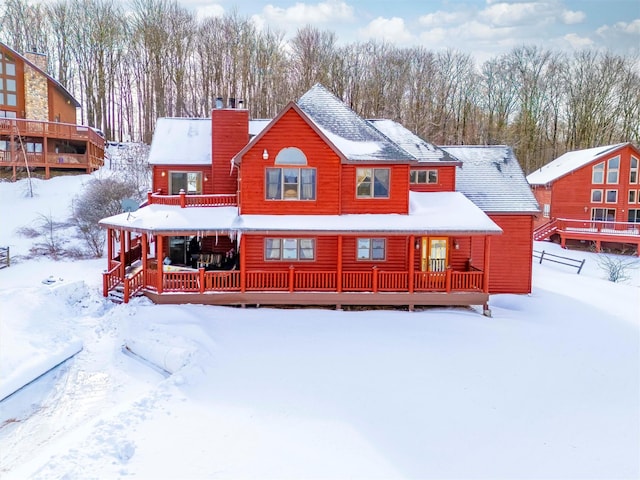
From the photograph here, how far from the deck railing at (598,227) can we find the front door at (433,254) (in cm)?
1861

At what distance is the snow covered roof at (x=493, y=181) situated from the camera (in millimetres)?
16984

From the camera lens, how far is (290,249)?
15.2m

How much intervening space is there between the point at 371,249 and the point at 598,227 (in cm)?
2240

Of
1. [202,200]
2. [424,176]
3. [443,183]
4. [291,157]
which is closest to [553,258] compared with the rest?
[443,183]

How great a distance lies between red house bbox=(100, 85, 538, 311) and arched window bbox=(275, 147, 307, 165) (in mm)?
35

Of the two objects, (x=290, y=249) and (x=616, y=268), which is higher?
(x=290, y=249)

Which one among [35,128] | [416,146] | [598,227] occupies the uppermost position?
[35,128]

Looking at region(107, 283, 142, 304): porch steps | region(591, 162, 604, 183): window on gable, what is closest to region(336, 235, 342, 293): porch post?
region(107, 283, 142, 304): porch steps

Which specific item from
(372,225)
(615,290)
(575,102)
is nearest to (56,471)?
(372,225)

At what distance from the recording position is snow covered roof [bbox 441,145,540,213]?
1698 cm

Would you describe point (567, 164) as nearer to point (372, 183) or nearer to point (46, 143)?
point (372, 183)

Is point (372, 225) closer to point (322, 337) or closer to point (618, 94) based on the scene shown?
point (322, 337)

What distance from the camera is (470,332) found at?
1259cm

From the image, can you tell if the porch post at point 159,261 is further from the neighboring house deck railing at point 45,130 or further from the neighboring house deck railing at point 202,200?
the neighboring house deck railing at point 45,130
